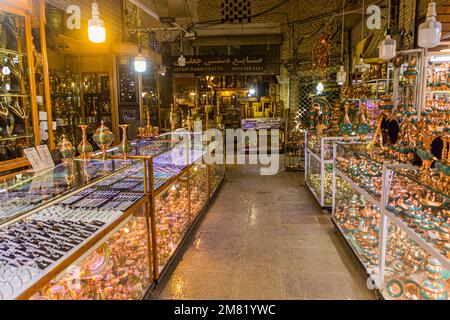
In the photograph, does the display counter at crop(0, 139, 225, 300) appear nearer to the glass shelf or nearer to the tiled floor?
the glass shelf

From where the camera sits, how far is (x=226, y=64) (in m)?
8.35

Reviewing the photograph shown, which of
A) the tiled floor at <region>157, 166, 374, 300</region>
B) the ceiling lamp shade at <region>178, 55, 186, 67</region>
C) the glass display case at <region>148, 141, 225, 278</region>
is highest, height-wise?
the ceiling lamp shade at <region>178, 55, 186, 67</region>

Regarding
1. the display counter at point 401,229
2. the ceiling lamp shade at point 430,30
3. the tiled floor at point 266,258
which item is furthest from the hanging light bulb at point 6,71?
the ceiling lamp shade at point 430,30

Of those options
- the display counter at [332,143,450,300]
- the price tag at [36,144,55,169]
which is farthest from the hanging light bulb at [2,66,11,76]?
the display counter at [332,143,450,300]

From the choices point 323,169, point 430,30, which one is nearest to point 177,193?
point 323,169

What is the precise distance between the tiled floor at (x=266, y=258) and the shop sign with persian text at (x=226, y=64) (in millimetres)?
4067

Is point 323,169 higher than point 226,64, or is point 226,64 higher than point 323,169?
point 226,64

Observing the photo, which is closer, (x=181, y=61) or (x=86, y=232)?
(x=86, y=232)

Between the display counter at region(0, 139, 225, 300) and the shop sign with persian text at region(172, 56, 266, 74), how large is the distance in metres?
5.26

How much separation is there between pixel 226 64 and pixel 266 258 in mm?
5936

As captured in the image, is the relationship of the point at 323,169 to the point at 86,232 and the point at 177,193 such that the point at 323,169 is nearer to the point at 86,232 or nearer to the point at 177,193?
the point at 177,193

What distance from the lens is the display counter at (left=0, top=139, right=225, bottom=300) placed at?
1.57 metres

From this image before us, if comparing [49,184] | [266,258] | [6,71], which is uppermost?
[6,71]
